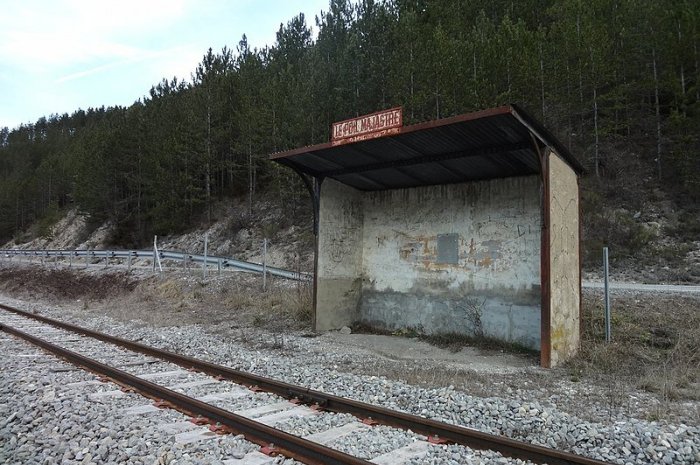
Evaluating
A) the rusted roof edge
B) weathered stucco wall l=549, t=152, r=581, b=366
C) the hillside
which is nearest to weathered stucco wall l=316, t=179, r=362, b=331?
the rusted roof edge

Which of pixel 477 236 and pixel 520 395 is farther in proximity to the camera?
pixel 477 236

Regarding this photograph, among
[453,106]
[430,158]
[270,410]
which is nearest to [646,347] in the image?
[430,158]

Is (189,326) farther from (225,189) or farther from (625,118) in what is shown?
(225,189)

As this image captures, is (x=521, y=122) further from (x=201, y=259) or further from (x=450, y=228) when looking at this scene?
(x=201, y=259)

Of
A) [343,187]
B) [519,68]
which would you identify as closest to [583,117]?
[519,68]

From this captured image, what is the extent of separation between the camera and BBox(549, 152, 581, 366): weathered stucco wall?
8.28m

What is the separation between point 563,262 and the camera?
8.67 meters

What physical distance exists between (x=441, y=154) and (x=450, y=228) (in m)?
1.96

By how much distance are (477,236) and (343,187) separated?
3534 millimetres

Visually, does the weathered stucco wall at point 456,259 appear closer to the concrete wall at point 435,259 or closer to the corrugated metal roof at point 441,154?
the concrete wall at point 435,259

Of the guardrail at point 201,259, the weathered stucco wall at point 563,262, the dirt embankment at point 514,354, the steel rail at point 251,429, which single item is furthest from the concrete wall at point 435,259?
the steel rail at point 251,429

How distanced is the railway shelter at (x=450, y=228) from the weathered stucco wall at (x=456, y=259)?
23 mm

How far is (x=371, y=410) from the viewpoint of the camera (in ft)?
17.8

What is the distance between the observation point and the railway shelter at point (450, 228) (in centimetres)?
845
